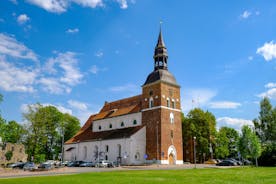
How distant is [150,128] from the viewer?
53.5 m

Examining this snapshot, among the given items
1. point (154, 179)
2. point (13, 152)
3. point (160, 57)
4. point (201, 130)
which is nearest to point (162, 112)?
point (160, 57)

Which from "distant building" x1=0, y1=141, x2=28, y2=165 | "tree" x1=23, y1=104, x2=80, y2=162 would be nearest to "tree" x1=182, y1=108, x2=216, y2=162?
"tree" x1=23, y1=104, x2=80, y2=162

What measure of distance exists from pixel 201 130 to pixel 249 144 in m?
16.7

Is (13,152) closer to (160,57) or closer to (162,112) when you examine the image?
(162,112)

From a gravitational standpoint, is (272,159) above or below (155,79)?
below

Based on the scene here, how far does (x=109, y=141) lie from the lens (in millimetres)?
57656

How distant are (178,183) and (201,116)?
51.3 meters

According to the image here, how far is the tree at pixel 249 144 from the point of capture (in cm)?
4772

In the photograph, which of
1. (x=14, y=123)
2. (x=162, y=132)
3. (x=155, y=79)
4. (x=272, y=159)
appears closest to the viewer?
(x=272, y=159)

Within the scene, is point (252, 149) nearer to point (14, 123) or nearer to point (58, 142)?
point (58, 142)

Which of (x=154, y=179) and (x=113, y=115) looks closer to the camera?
(x=154, y=179)

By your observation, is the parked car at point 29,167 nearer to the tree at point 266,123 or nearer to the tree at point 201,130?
the tree at point 201,130

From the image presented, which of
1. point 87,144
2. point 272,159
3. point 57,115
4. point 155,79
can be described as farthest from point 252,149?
point 57,115

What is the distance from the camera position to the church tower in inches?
2029
